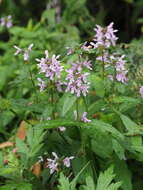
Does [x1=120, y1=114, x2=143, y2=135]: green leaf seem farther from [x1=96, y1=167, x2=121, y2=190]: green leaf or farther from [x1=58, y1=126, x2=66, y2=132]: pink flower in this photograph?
[x1=58, y1=126, x2=66, y2=132]: pink flower

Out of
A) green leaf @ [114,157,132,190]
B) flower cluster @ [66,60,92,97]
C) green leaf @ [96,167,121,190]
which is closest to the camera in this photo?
green leaf @ [96,167,121,190]

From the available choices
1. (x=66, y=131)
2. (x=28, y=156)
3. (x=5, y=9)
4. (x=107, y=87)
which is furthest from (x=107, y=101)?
(x=5, y=9)

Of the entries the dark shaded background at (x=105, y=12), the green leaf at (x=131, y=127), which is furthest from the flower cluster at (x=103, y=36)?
the dark shaded background at (x=105, y=12)

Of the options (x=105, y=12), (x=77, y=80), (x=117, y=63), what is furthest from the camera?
(x=105, y=12)

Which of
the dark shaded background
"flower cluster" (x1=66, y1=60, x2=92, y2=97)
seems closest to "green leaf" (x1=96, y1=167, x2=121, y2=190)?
"flower cluster" (x1=66, y1=60, x2=92, y2=97)

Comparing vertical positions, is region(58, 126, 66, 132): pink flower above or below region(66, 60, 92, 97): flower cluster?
below

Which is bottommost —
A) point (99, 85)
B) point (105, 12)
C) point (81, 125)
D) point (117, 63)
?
point (81, 125)

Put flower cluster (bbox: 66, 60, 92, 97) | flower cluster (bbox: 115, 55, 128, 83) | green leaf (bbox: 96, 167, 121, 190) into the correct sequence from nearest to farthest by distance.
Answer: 1. green leaf (bbox: 96, 167, 121, 190)
2. flower cluster (bbox: 66, 60, 92, 97)
3. flower cluster (bbox: 115, 55, 128, 83)

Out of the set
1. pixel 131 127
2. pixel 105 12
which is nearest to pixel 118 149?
pixel 131 127

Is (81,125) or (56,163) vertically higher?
(81,125)

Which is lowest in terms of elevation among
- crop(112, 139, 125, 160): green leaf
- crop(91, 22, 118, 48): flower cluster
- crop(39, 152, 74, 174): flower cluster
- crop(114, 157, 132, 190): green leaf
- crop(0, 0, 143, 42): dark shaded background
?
crop(114, 157, 132, 190): green leaf

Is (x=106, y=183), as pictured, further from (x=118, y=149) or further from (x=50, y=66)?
(x=50, y=66)
